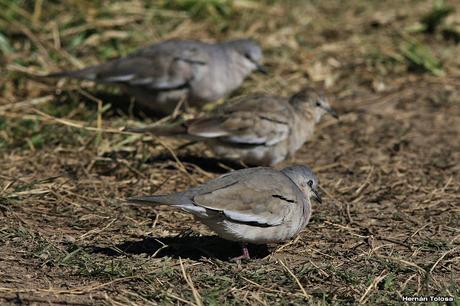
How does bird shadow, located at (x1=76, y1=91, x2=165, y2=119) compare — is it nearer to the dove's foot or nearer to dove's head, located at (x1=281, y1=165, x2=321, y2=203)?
dove's head, located at (x1=281, y1=165, x2=321, y2=203)

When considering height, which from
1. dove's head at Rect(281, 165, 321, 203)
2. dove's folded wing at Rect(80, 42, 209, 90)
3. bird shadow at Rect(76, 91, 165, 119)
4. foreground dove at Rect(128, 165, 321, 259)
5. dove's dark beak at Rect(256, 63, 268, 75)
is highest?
foreground dove at Rect(128, 165, 321, 259)

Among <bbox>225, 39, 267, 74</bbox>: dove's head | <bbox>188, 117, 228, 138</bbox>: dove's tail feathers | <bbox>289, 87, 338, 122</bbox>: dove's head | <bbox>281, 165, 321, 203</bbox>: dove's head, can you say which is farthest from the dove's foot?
<bbox>225, 39, 267, 74</bbox>: dove's head

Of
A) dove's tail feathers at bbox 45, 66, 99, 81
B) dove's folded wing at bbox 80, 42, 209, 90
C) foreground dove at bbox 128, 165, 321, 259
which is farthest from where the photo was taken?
dove's tail feathers at bbox 45, 66, 99, 81

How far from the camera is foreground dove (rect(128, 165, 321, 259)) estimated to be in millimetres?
4387

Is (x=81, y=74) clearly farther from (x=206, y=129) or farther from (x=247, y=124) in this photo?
(x=247, y=124)

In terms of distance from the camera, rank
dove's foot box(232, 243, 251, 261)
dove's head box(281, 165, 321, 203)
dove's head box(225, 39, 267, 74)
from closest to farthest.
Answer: dove's foot box(232, 243, 251, 261) < dove's head box(281, 165, 321, 203) < dove's head box(225, 39, 267, 74)

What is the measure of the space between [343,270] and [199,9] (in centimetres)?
508

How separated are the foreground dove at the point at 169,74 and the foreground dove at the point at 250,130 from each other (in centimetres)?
97

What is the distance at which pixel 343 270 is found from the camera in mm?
4613

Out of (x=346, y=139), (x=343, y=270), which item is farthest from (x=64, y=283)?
(x=346, y=139)

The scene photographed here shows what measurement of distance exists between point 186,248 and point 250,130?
5.24 feet

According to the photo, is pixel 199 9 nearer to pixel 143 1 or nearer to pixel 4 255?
pixel 143 1

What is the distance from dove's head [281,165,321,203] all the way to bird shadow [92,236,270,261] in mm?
444

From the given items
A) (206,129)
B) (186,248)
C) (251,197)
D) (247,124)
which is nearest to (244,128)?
(247,124)
